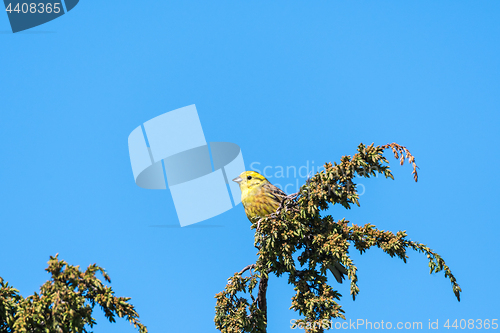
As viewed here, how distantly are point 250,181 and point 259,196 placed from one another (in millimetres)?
508

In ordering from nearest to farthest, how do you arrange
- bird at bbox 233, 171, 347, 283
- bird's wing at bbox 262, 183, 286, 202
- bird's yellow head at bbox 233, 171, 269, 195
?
bird at bbox 233, 171, 347, 283
bird's wing at bbox 262, 183, 286, 202
bird's yellow head at bbox 233, 171, 269, 195

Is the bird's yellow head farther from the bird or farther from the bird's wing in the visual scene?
the bird's wing

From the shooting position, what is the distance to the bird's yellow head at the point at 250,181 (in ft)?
27.5

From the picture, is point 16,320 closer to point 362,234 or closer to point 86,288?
point 86,288

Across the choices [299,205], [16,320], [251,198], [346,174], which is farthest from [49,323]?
[251,198]

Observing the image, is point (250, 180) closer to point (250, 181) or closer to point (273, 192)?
point (250, 181)

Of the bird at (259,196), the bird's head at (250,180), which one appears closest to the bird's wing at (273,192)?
the bird at (259,196)

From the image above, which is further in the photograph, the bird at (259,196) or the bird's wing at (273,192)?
the bird's wing at (273,192)

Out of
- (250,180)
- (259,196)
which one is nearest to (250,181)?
(250,180)

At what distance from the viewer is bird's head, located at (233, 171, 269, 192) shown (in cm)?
840

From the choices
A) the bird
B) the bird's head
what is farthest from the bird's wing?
the bird's head

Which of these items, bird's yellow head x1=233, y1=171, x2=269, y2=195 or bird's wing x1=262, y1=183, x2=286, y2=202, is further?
bird's yellow head x1=233, y1=171, x2=269, y2=195

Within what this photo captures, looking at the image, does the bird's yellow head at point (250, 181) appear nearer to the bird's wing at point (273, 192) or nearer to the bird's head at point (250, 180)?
the bird's head at point (250, 180)

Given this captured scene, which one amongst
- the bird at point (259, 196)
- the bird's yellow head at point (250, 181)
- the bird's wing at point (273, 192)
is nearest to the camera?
the bird at point (259, 196)
